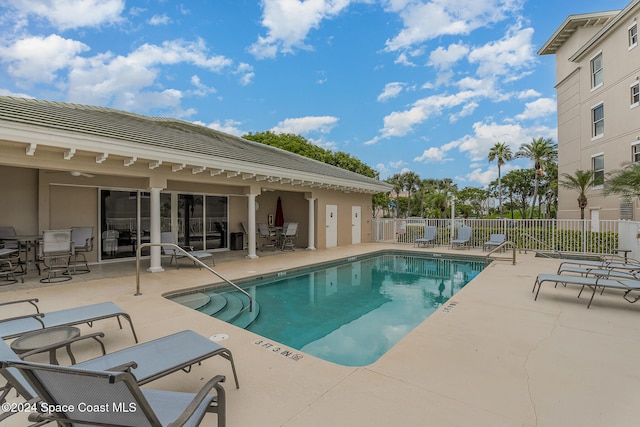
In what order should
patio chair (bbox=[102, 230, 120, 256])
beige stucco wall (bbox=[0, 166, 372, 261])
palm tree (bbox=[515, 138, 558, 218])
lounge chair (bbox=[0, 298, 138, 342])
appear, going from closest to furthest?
lounge chair (bbox=[0, 298, 138, 342]), beige stucco wall (bbox=[0, 166, 372, 261]), patio chair (bbox=[102, 230, 120, 256]), palm tree (bbox=[515, 138, 558, 218])

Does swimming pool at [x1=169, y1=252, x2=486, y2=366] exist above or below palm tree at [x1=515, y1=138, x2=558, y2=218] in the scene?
below

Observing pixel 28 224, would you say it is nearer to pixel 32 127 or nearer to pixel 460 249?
pixel 32 127

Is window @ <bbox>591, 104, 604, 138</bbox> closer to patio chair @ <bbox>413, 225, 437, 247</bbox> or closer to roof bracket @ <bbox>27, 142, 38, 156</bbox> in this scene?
patio chair @ <bbox>413, 225, 437, 247</bbox>

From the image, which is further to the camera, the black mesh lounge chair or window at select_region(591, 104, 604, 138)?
window at select_region(591, 104, 604, 138)

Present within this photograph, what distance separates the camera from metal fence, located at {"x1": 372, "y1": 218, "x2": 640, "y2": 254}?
12.0 metres

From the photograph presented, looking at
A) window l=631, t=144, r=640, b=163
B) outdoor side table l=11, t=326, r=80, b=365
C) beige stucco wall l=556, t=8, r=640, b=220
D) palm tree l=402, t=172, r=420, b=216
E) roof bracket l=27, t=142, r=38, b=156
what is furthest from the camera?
palm tree l=402, t=172, r=420, b=216

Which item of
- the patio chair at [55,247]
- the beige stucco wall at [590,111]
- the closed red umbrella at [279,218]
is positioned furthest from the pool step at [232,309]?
the beige stucco wall at [590,111]

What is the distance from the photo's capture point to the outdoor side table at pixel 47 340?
2806 millimetres

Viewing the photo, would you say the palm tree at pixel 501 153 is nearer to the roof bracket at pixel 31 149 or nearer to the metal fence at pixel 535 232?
the metal fence at pixel 535 232

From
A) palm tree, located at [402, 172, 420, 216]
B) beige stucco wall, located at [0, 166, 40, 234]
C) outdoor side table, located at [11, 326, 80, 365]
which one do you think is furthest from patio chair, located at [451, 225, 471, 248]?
palm tree, located at [402, 172, 420, 216]

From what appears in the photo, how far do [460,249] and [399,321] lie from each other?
9.81 metres

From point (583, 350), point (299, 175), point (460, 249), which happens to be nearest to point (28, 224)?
point (299, 175)

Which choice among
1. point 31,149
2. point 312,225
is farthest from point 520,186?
point 31,149

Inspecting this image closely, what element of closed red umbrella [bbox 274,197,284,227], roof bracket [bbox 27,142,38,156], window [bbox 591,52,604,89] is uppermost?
window [bbox 591,52,604,89]
